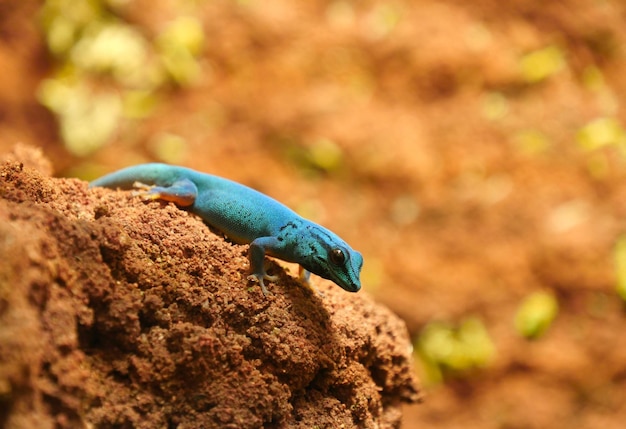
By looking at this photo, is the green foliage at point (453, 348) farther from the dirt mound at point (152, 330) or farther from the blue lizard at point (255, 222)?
the blue lizard at point (255, 222)

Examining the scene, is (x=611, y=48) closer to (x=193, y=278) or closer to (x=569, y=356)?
(x=569, y=356)

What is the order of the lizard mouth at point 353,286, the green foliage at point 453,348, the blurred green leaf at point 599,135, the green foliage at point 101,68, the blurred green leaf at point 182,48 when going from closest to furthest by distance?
the lizard mouth at point 353,286
the green foliage at point 453,348
the green foliage at point 101,68
the blurred green leaf at point 182,48
the blurred green leaf at point 599,135

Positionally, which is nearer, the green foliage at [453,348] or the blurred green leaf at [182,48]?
the green foliage at [453,348]

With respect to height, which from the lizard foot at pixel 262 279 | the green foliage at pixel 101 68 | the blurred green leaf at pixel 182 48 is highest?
the blurred green leaf at pixel 182 48

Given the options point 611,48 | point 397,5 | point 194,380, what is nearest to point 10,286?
point 194,380

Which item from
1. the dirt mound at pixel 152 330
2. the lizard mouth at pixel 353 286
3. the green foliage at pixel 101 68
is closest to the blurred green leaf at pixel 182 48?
the green foliage at pixel 101 68
